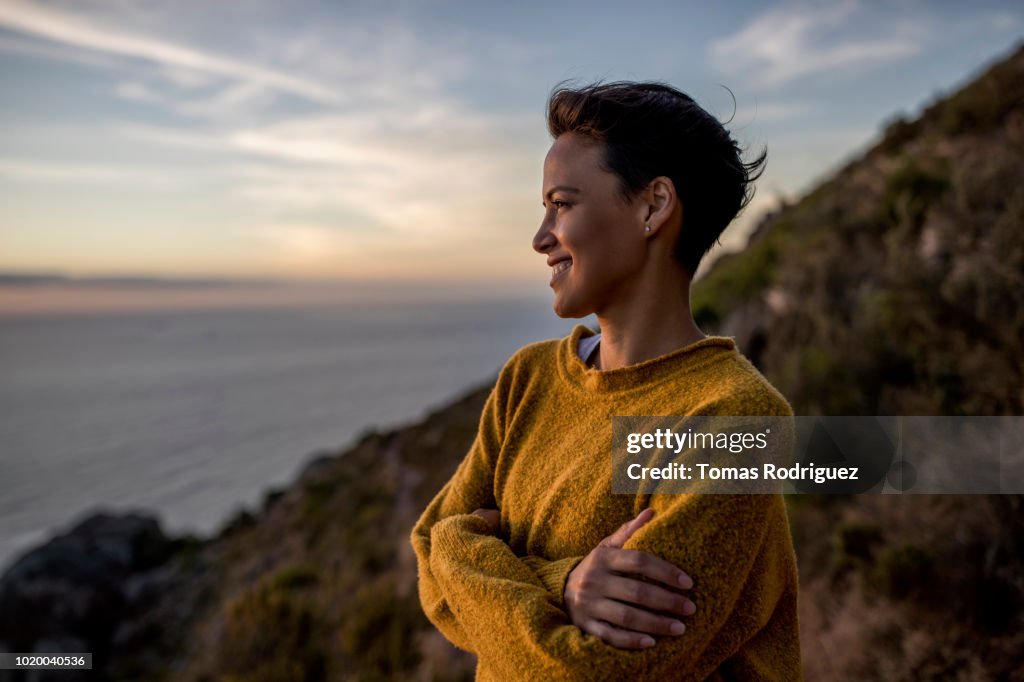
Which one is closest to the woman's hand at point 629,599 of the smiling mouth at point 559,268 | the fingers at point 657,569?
the fingers at point 657,569

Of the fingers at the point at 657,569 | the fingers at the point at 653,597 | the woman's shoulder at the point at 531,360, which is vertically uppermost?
the woman's shoulder at the point at 531,360

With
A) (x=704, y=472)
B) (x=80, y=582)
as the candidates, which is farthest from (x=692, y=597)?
(x=80, y=582)

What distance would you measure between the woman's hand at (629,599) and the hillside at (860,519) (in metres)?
2.92

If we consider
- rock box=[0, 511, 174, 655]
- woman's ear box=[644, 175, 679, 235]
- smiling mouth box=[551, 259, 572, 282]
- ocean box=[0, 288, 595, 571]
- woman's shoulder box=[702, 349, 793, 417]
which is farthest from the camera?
ocean box=[0, 288, 595, 571]

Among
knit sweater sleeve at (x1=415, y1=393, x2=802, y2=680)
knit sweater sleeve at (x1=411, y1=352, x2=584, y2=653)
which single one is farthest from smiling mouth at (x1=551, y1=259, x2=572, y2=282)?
knit sweater sleeve at (x1=415, y1=393, x2=802, y2=680)

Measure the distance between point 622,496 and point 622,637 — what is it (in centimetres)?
A: 30

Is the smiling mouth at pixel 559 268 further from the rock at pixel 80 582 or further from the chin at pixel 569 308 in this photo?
the rock at pixel 80 582

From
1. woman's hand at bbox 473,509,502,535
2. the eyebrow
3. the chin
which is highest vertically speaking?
the eyebrow

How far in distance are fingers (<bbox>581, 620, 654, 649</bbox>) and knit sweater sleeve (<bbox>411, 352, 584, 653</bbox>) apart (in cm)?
25

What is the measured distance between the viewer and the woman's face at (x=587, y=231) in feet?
4.75

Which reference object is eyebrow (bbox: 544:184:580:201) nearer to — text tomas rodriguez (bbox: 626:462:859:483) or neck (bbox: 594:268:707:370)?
neck (bbox: 594:268:707:370)

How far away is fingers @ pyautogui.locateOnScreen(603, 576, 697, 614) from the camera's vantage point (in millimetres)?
1137

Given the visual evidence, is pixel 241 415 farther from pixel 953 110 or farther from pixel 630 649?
pixel 630 649

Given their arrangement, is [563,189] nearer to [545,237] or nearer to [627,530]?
[545,237]
